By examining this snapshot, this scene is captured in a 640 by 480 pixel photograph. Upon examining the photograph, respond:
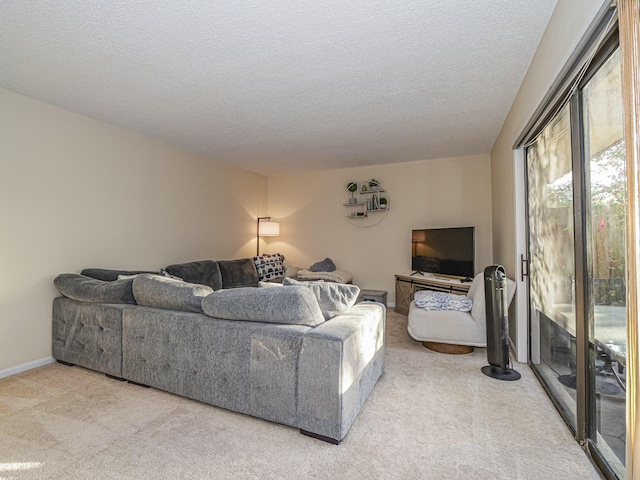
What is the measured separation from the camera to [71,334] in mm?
2773

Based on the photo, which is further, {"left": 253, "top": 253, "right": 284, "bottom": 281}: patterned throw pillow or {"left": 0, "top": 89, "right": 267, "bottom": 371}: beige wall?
{"left": 253, "top": 253, "right": 284, "bottom": 281}: patterned throw pillow

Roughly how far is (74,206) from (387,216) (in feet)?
13.8

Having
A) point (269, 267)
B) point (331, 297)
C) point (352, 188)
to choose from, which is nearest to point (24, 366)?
point (331, 297)

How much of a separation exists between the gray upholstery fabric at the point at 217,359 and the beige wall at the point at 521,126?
2.00m

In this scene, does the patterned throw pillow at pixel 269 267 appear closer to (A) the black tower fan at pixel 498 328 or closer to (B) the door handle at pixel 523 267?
(A) the black tower fan at pixel 498 328

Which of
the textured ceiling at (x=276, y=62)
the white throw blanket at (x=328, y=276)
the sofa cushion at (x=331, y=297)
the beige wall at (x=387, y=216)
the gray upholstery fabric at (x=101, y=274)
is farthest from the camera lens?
the white throw blanket at (x=328, y=276)

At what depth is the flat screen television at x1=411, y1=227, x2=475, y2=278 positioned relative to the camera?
4422 mm

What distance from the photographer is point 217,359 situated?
2.00m

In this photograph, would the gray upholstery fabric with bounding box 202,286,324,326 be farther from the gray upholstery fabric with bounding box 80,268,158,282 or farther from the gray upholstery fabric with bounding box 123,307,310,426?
the gray upholstery fabric with bounding box 80,268,158,282

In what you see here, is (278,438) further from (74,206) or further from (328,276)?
(328,276)

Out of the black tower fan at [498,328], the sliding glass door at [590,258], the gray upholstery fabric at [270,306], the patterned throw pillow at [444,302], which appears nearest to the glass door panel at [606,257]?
the sliding glass door at [590,258]

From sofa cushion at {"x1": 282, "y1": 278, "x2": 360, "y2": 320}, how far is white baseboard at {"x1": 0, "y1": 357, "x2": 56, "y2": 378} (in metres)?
2.45

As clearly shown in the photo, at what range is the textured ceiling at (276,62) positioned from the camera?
5.93 ft

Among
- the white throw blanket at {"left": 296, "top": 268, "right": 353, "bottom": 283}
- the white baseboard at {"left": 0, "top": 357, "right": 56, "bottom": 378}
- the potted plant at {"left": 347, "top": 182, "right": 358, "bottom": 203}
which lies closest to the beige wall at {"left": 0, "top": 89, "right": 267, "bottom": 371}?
the white baseboard at {"left": 0, "top": 357, "right": 56, "bottom": 378}
